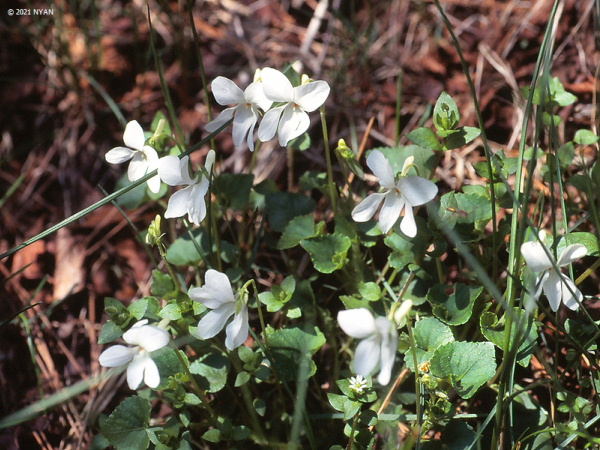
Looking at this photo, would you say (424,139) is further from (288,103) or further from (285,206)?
(285,206)

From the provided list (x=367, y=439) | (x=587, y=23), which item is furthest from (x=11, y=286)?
(x=587, y=23)

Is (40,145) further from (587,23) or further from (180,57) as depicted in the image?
(587,23)

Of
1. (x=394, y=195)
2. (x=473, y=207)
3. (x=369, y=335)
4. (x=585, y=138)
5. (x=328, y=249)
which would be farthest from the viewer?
(x=585, y=138)

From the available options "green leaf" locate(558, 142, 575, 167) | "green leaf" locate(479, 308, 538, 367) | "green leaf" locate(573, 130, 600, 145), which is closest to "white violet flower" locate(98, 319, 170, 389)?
"green leaf" locate(479, 308, 538, 367)

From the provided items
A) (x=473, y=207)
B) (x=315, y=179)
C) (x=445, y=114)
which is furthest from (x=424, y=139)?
(x=315, y=179)

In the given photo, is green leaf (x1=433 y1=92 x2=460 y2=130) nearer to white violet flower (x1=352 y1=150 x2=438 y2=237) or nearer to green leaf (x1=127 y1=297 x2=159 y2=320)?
white violet flower (x1=352 y1=150 x2=438 y2=237)

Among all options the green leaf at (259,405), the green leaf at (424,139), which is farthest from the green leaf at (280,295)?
the green leaf at (424,139)
